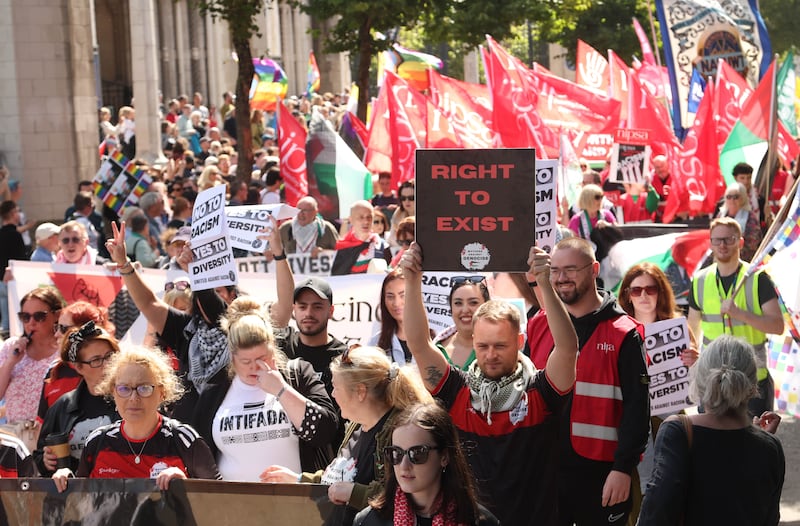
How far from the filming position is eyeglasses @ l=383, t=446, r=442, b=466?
4.23 m

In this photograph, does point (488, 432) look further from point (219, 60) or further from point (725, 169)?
point (219, 60)

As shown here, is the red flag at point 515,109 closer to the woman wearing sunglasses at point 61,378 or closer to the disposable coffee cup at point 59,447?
the woman wearing sunglasses at point 61,378

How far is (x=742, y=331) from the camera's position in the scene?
8086mm

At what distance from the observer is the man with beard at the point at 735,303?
7855 millimetres

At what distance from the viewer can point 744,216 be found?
12.0m


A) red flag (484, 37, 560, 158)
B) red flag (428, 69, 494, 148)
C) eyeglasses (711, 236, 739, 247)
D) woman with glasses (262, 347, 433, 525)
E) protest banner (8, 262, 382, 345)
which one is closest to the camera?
woman with glasses (262, 347, 433, 525)

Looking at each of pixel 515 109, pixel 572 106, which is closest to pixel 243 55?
pixel 572 106

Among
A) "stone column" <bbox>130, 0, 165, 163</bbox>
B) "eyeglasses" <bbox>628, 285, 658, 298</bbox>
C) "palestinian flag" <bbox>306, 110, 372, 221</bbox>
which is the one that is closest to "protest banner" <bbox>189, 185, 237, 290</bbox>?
"eyeglasses" <bbox>628, 285, 658, 298</bbox>

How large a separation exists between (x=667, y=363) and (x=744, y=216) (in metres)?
5.15

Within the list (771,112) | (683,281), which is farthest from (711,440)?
(771,112)

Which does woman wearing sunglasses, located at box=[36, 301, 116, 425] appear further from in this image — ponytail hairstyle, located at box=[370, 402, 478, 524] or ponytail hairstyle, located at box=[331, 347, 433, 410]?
ponytail hairstyle, located at box=[370, 402, 478, 524]

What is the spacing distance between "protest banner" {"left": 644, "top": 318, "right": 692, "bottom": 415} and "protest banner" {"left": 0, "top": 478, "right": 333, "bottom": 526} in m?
2.79

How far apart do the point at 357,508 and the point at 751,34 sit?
20.6 m

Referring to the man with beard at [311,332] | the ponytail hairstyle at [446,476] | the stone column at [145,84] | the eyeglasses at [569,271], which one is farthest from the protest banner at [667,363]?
the stone column at [145,84]
